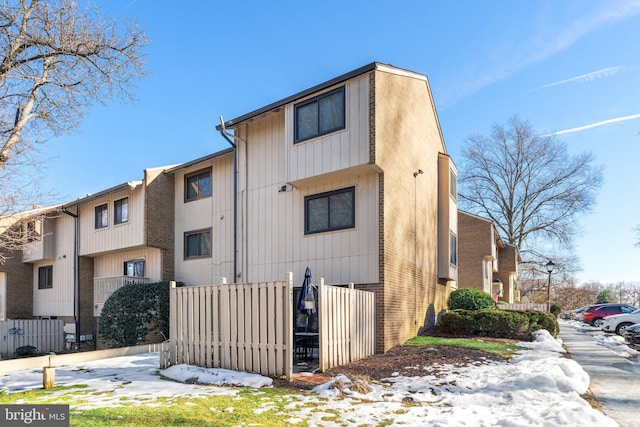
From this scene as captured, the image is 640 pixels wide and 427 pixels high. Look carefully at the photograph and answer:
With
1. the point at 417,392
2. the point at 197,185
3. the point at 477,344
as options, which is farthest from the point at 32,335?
the point at 417,392

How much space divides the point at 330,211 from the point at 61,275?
1685 cm

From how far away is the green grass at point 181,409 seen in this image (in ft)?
18.1

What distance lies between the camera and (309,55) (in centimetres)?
1232

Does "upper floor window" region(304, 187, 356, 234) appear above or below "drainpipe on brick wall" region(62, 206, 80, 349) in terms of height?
above

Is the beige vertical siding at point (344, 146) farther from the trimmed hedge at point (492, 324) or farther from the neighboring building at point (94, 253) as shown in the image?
the neighboring building at point (94, 253)

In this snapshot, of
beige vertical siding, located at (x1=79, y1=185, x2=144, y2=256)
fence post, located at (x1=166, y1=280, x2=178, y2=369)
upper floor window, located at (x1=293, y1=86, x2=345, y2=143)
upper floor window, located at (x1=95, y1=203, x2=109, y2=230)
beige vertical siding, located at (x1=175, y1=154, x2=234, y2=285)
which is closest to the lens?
fence post, located at (x1=166, y1=280, x2=178, y2=369)

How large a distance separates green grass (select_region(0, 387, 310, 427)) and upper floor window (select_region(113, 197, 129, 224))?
1245 centimetres

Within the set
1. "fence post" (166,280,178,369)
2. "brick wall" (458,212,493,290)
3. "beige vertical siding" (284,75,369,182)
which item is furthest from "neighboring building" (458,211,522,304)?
"fence post" (166,280,178,369)

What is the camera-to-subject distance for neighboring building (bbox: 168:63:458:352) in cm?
1198

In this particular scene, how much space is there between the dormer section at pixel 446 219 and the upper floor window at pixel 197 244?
352 inches

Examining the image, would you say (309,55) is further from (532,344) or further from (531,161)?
(531,161)

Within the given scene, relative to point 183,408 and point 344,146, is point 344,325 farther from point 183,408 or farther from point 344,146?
point 344,146

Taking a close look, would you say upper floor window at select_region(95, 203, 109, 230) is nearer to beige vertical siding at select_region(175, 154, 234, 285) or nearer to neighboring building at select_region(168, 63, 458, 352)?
beige vertical siding at select_region(175, 154, 234, 285)

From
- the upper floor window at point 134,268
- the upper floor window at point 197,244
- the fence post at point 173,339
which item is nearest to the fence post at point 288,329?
the fence post at point 173,339
